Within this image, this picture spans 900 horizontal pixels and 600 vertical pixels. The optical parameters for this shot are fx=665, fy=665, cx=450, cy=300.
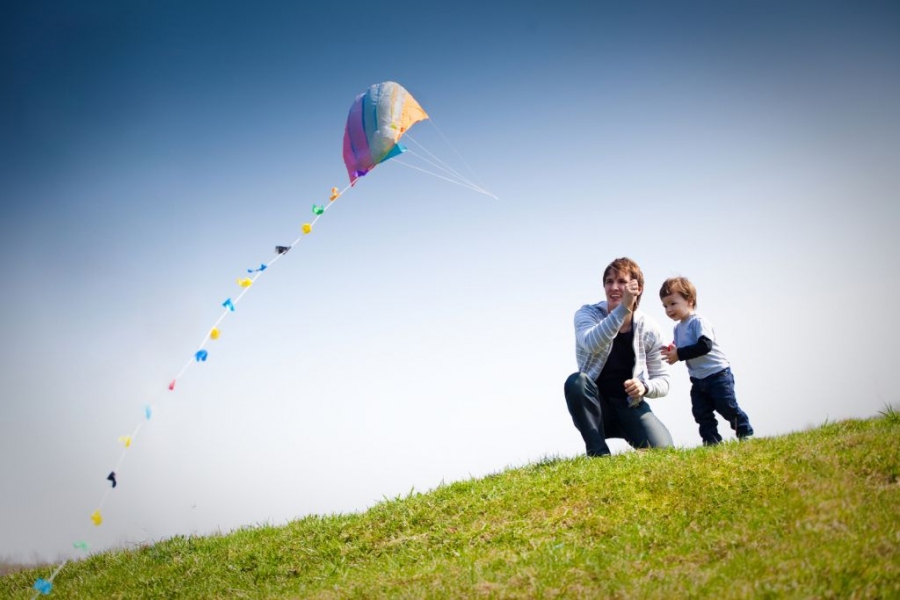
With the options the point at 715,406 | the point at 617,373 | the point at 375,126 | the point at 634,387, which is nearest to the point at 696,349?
the point at 715,406

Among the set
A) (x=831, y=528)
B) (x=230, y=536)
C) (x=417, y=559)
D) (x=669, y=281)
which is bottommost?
(x=831, y=528)

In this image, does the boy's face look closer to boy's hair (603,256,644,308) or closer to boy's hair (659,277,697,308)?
boy's hair (659,277,697,308)

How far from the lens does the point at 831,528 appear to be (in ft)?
16.4

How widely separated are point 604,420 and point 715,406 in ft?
5.41

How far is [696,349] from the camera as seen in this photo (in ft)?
29.3

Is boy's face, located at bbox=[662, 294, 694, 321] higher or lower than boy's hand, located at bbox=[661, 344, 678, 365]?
higher

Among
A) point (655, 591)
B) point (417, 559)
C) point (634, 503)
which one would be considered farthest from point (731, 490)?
point (417, 559)

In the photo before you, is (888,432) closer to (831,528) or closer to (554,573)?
(831,528)

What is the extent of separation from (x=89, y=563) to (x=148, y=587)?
7.75ft

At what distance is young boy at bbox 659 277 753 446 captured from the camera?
884 cm

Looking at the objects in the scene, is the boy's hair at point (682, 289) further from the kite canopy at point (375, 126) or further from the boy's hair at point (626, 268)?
the kite canopy at point (375, 126)

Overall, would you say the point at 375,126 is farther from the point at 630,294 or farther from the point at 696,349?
the point at 696,349

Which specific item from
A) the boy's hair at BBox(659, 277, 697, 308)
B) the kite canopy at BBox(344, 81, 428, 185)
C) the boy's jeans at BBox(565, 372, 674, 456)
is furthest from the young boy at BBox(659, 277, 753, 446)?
the kite canopy at BBox(344, 81, 428, 185)

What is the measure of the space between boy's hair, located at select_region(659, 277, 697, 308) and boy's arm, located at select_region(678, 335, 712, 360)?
28.4 inches
